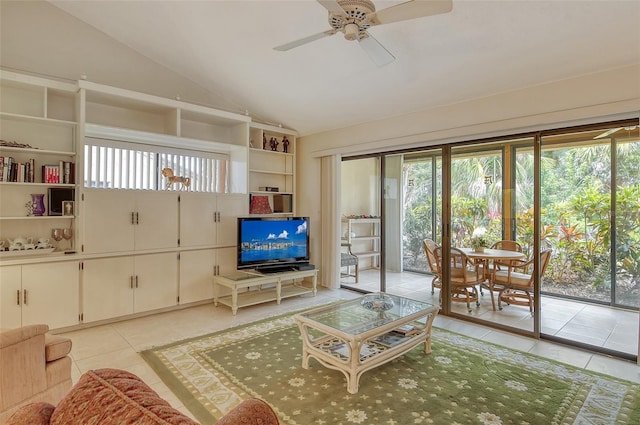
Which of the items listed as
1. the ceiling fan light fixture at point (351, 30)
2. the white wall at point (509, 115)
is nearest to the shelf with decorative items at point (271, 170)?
the white wall at point (509, 115)

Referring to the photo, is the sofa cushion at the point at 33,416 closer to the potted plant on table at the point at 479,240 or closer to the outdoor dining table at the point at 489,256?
the outdoor dining table at the point at 489,256

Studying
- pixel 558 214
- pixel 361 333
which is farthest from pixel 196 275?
pixel 558 214

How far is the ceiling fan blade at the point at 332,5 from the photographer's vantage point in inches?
79.8

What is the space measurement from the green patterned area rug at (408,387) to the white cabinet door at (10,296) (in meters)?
1.39

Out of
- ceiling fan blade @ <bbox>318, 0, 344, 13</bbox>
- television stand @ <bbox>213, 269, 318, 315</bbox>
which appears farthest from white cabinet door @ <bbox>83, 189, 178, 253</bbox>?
ceiling fan blade @ <bbox>318, 0, 344, 13</bbox>

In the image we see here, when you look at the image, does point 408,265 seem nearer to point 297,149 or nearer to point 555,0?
point 297,149

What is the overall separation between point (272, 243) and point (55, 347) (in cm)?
298

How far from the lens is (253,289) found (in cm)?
502

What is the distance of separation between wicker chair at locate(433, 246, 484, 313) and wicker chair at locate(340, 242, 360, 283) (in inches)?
66.5

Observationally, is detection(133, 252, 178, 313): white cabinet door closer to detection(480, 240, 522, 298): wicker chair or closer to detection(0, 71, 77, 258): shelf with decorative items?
detection(0, 71, 77, 258): shelf with decorative items

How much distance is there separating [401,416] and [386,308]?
3.35 feet

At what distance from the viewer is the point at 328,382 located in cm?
254

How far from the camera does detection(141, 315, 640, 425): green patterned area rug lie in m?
2.15

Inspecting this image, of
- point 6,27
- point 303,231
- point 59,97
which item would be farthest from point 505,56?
point 6,27
